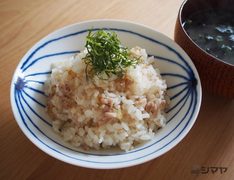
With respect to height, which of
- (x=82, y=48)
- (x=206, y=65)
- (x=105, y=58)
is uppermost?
(x=105, y=58)

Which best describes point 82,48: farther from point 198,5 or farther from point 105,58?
point 198,5

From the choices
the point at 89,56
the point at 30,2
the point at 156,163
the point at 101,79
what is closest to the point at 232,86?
the point at 156,163

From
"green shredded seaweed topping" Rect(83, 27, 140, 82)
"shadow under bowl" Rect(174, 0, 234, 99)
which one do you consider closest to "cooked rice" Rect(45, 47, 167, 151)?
"green shredded seaweed topping" Rect(83, 27, 140, 82)

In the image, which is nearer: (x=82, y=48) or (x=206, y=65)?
(x=206, y=65)

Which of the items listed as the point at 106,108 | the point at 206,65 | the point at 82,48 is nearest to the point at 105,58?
the point at 106,108

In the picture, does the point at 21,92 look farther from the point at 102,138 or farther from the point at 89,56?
the point at 102,138
